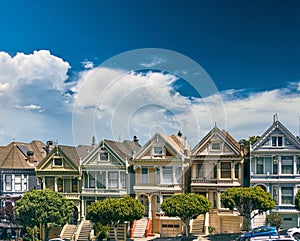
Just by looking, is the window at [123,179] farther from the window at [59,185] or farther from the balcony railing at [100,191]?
the window at [59,185]

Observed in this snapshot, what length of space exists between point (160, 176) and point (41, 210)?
11237 mm

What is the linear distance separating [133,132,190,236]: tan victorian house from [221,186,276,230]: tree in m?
6.20

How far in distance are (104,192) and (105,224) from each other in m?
5.73

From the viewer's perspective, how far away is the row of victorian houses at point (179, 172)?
45.5 meters

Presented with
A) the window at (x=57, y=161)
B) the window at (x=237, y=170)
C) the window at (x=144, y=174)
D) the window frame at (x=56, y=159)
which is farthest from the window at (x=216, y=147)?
the window at (x=57, y=161)

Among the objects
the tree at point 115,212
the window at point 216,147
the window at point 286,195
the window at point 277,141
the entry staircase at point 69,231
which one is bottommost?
the entry staircase at point 69,231

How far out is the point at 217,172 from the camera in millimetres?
47188

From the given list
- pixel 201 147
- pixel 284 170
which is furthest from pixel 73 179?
pixel 284 170

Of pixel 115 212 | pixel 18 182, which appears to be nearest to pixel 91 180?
pixel 115 212

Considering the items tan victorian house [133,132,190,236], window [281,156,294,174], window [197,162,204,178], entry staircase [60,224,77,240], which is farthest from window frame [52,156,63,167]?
window [281,156,294,174]

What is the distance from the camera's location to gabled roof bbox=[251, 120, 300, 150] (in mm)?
44875

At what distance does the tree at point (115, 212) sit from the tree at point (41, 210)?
3474 mm

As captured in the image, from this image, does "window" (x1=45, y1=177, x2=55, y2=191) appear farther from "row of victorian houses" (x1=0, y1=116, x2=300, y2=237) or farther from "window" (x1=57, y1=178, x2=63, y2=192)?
"window" (x1=57, y1=178, x2=63, y2=192)

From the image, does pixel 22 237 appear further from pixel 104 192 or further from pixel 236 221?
pixel 236 221
